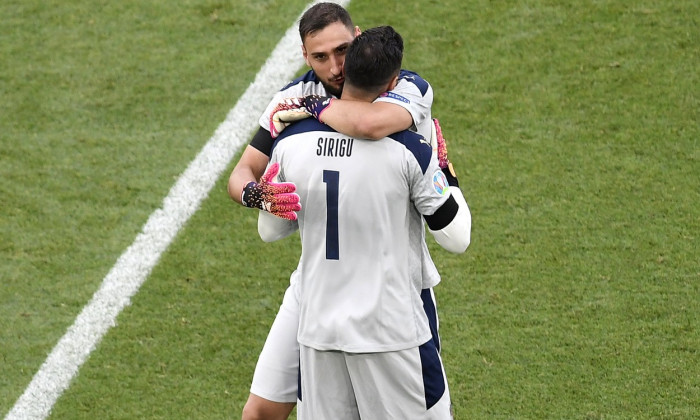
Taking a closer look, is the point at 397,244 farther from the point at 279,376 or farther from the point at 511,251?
the point at 511,251

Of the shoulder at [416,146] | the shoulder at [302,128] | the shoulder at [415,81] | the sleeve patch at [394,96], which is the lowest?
the shoulder at [416,146]

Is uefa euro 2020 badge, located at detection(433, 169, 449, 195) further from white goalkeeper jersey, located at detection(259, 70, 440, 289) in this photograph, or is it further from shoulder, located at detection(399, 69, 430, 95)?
shoulder, located at detection(399, 69, 430, 95)

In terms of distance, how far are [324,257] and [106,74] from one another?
3809mm

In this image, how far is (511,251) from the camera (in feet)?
17.9

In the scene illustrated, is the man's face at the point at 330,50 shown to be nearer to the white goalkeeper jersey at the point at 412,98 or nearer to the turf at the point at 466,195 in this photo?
the white goalkeeper jersey at the point at 412,98

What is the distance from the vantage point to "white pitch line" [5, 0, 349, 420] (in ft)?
16.3

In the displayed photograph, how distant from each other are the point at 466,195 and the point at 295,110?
246cm

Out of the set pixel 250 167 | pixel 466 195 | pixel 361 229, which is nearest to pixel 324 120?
pixel 361 229

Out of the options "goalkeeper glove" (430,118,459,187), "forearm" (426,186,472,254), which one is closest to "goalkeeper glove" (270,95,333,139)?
"goalkeeper glove" (430,118,459,187)

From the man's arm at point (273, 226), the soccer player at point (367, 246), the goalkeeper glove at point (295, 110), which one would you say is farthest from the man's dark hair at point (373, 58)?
the man's arm at point (273, 226)

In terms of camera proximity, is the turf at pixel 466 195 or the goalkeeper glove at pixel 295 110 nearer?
the goalkeeper glove at pixel 295 110

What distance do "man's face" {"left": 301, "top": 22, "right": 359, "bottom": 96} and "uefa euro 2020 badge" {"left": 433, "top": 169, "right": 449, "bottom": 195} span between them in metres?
0.48

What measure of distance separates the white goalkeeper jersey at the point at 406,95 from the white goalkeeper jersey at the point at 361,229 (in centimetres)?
10

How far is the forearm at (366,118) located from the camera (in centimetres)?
329
